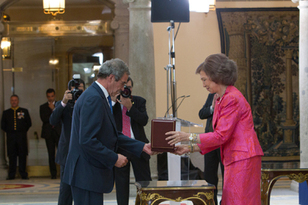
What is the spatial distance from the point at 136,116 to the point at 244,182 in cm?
170

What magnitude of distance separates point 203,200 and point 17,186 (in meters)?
4.93

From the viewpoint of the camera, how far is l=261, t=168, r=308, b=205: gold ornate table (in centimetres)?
346

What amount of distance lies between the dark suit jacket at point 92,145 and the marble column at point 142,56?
3.13m

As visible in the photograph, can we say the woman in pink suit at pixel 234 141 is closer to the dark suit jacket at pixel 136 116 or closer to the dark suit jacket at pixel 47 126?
the dark suit jacket at pixel 136 116

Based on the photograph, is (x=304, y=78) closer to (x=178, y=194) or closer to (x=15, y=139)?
(x=178, y=194)

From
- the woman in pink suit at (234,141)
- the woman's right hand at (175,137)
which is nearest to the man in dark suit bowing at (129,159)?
the woman's right hand at (175,137)

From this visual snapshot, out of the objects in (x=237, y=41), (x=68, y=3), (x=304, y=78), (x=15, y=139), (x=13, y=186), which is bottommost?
(x=13, y=186)

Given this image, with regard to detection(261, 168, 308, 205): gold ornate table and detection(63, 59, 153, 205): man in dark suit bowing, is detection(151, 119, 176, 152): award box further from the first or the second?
detection(261, 168, 308, 205): gold ornate table

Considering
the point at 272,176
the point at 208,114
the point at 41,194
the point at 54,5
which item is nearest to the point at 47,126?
the point at 41,194

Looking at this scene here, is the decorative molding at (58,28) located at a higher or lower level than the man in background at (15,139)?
higher

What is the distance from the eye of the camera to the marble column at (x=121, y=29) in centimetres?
738

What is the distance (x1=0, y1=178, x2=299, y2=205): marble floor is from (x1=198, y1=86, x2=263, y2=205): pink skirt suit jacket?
2847 millimetres

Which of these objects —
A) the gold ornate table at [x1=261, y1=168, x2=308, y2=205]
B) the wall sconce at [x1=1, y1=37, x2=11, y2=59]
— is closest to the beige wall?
the wall sconce at [x1=1, y1=37, x2=11, y2=59]

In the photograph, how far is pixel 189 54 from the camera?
7395mm
